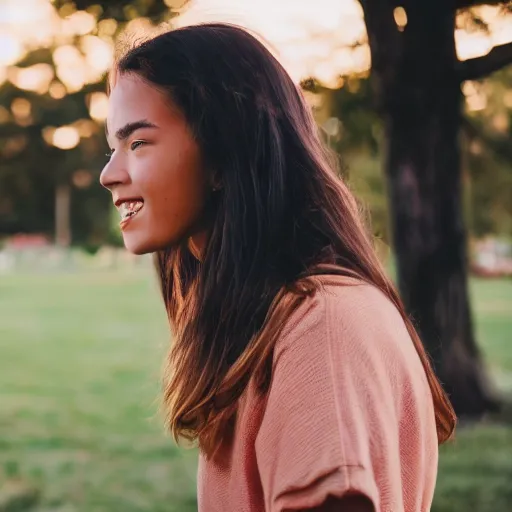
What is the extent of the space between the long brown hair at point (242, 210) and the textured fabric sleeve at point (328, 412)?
0.41 ft

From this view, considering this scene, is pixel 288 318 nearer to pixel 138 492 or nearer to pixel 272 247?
pixel 272 247

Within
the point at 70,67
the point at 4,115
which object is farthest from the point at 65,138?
the point at 70,67

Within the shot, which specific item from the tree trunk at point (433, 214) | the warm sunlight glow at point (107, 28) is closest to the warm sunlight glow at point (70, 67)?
the warm sunlight glow at point (107, 28)

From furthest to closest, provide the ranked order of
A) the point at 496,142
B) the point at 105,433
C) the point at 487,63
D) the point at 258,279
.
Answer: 1. the point at 496,142
2. the point at 105,433
3. the point at 487,63
4. the point at 258,279

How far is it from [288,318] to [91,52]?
9.11m

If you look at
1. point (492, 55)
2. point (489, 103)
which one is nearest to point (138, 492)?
point (492, 55)

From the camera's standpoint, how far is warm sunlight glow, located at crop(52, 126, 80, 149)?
41850mm

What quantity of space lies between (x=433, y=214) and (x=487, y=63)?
156 cm

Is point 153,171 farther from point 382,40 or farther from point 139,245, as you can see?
point 382,40

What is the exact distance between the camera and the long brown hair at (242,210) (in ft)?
4.10

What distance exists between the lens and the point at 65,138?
45.8 meters

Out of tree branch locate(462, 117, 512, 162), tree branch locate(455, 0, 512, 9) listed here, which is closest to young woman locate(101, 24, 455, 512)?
tree branch locate(455, 0, 512, 9)

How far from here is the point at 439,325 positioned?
8.38 meters

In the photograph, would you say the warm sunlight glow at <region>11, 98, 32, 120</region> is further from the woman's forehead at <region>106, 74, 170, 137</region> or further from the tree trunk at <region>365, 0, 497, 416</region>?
the woman's forehead at <region>106, 74, 170, 137</region>
